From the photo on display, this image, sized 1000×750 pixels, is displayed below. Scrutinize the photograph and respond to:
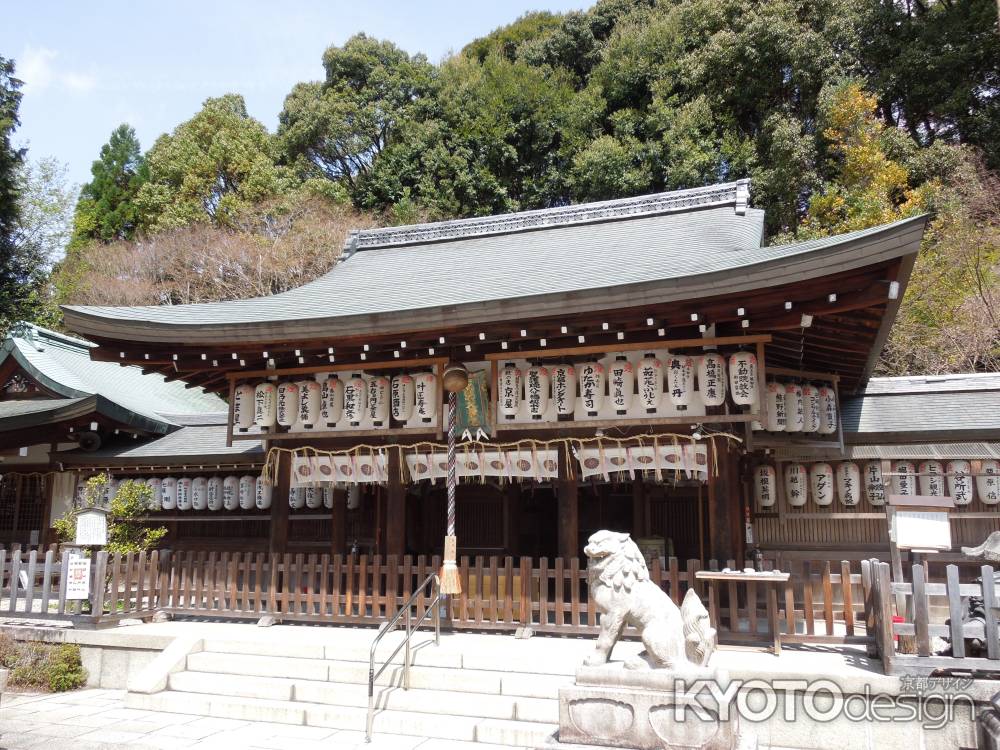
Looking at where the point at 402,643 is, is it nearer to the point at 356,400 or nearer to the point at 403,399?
the point at 403,399

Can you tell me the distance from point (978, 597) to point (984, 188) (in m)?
20.9

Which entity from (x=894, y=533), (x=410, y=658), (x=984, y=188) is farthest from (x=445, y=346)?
(x=984, y=188)

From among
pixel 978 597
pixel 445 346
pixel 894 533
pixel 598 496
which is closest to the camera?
pixel 978 597

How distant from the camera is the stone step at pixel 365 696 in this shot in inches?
274

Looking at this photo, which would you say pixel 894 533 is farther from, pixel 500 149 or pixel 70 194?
pixel 70 194

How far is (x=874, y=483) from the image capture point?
11180mm

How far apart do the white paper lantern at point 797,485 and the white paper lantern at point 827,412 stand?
0.71 metres

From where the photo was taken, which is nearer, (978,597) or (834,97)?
(978,597)

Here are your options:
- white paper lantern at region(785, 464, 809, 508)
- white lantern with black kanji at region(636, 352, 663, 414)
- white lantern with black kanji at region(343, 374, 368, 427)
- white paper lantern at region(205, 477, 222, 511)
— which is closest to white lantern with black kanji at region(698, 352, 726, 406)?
white lantern with black kanji at region(636, 352, 663, 414)

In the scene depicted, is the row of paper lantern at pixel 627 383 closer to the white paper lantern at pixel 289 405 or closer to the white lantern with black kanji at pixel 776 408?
the white lantern with black kanji at pixel 776 408

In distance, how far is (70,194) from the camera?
32.8 metres

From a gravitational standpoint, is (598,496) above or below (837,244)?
below

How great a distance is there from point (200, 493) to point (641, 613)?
11.0m

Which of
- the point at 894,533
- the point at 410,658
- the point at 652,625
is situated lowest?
the point at 410,658
